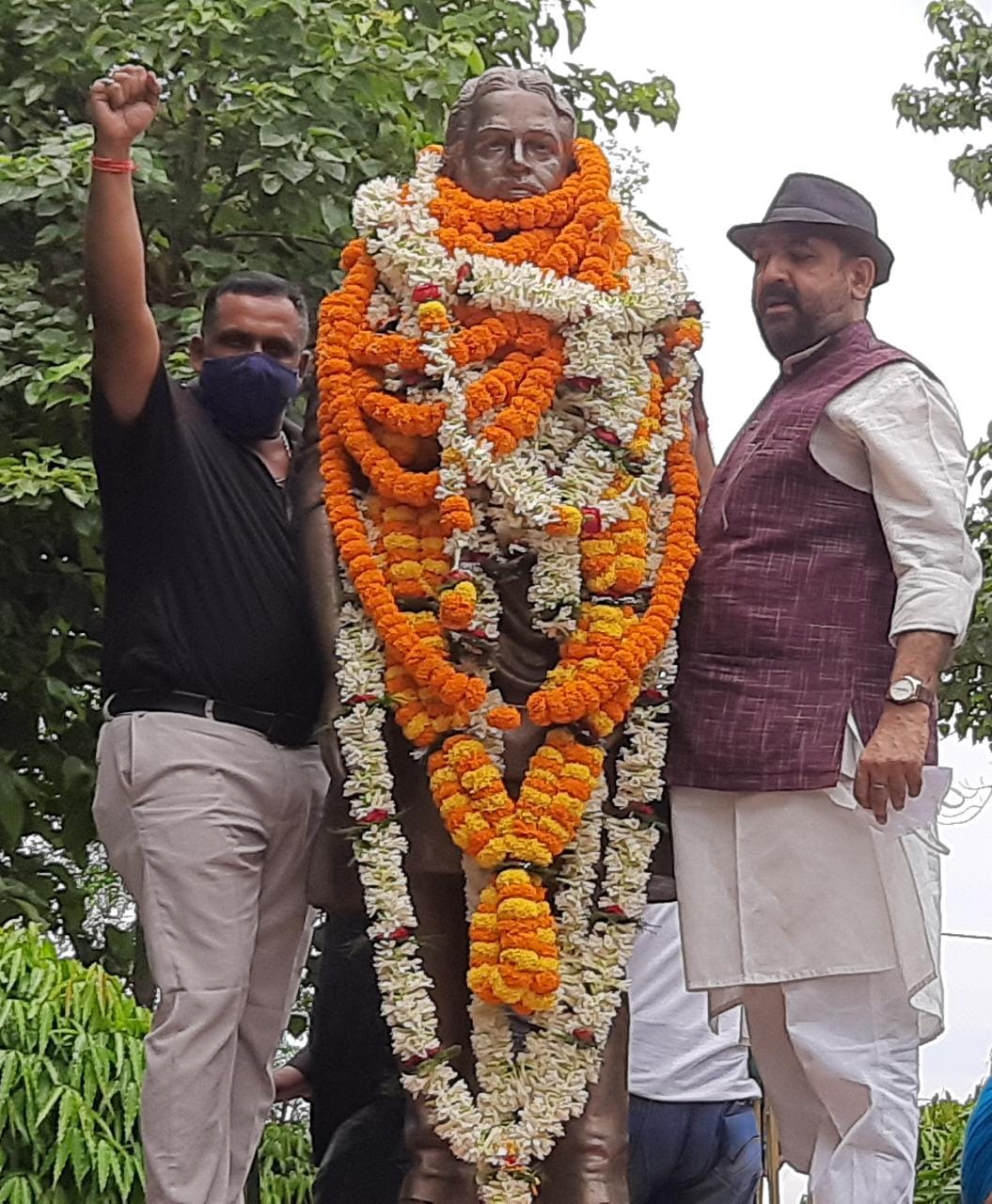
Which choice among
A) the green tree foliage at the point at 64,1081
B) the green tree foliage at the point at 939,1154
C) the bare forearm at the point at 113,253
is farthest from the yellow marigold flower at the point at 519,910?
the green tree foliage at the point at 939,1154

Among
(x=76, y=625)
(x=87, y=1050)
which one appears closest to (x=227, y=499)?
(x=87, y=1050)

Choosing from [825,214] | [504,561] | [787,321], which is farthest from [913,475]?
[504,561]

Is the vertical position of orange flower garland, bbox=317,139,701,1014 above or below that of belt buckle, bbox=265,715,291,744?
above

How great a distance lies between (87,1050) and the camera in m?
4.83

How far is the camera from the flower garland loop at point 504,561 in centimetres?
320

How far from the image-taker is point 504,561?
11.0ft

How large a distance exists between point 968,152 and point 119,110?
17.9 ft

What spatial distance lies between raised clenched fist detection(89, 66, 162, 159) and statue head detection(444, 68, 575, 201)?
0.60 m

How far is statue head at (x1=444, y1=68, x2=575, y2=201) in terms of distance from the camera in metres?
3.47

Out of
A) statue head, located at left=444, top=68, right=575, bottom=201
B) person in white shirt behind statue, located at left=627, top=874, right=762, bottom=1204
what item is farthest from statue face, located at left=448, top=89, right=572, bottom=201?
person in white shirt behind statue, located at left=627, top=874, right=762, bottom=1204

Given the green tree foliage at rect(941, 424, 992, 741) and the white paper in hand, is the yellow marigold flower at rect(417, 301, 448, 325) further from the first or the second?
the green tree foliage at rect(941, 424, 992, 741)

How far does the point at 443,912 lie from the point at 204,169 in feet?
11.5

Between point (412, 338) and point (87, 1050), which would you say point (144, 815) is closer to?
point (412, 338)

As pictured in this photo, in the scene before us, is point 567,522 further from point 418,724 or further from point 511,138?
point 511,138
